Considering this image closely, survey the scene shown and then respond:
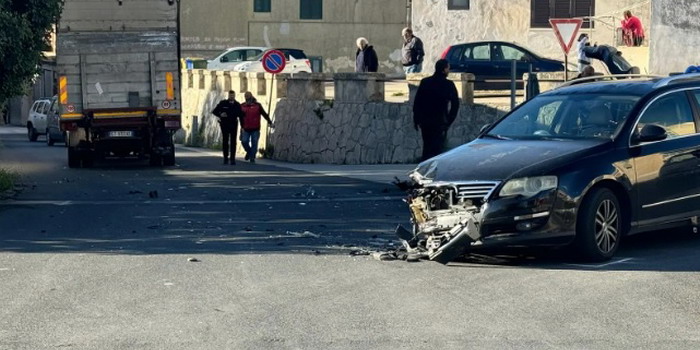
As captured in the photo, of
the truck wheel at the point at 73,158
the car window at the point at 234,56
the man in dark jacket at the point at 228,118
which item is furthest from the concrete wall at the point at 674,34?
the car window at the point at 234,56

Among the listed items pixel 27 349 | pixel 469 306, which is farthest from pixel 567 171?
pixel 27 349

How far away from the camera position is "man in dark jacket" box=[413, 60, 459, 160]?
18.4 meters

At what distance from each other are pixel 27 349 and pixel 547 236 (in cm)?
491

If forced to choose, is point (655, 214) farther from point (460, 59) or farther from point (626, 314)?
point (460, 59)

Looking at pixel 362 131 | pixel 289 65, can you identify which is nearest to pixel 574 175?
pixel 362 131

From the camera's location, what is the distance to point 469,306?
944 cm

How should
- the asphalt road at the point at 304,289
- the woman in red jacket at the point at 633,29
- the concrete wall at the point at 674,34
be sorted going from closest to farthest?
1. the asphalt road at the point at 304,289
2. the concrete wall at the point at 674,34
3. the woman in red jacket at the point at 633,29

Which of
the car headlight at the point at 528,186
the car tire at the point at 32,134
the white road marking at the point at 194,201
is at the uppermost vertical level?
the car headlight at the point at 528,186

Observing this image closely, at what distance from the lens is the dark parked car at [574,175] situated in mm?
11031

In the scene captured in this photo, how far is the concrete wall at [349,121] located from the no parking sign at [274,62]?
42cm

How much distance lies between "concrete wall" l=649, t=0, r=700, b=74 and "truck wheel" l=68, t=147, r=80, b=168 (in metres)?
16.2

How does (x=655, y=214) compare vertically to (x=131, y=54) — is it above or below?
below

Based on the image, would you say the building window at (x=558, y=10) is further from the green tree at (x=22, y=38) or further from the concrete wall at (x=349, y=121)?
the green tree at (x=22, y=38)

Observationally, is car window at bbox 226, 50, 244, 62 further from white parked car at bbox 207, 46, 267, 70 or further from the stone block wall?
the stone block wall
